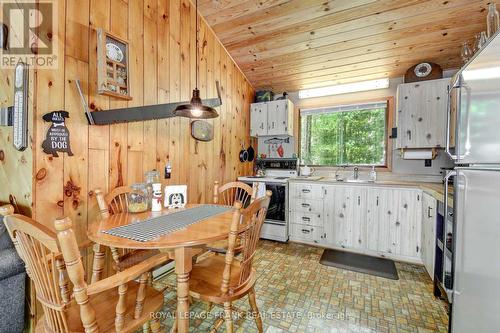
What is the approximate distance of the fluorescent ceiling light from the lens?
10.6 feet

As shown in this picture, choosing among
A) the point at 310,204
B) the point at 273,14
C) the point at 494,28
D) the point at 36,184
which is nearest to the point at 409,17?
the point at 494,28

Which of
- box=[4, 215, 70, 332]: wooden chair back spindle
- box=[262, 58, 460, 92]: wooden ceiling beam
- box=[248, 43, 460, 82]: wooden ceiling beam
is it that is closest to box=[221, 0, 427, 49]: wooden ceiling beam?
box=[248, 43, 460, 82]: wooden ceiling beam

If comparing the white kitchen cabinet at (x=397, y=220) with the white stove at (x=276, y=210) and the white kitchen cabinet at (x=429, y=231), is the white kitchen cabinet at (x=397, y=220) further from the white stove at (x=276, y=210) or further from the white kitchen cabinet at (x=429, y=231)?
the white stove at (x=276, y=210)

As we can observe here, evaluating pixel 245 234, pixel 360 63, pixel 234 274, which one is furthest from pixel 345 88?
pixel 234 274

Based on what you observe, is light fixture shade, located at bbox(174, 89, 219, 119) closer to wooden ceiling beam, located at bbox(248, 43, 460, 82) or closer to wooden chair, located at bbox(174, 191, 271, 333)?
wooden chair, located at bbox(174, 191, 271, 333)

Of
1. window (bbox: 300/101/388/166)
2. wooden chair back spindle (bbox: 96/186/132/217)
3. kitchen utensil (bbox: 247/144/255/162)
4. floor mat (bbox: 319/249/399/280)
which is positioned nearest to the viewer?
wooden chair back spindle (bbox: 96/186/132/217)

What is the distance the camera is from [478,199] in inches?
42.8

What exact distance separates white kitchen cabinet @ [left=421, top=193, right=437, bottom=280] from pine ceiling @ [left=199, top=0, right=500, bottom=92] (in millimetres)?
1731

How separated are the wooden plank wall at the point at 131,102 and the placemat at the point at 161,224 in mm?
583

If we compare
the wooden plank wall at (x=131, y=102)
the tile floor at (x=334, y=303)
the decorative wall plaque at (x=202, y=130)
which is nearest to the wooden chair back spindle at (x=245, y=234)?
the tile floor at (x=334, y=303)

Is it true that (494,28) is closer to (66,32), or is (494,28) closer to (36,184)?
(66,32)

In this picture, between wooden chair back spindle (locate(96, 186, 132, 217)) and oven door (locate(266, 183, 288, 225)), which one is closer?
wooden chair back spindle (locate(96, 186, 132, 217))

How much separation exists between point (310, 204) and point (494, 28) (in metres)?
2.31

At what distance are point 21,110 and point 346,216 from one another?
10.5 ft
